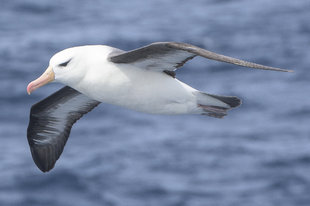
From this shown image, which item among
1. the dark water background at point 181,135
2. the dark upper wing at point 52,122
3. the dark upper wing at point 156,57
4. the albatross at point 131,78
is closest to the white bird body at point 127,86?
the albatross at point 131,78

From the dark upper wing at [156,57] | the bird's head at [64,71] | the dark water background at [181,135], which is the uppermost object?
the dark water background at [181,135]

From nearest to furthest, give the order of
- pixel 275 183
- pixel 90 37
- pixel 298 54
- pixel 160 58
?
1. pixel 160 58
2. pixel 275 183
3. pixel 298 54
4. pixel 90 37

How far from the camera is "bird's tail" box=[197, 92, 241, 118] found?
1089 centimetres

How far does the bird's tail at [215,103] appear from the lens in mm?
10891

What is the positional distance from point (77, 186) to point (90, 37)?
8.41 meters

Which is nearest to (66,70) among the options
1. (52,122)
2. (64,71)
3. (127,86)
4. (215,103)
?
(64,71)

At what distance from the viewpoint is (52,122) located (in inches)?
490

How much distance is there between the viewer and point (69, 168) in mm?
22781

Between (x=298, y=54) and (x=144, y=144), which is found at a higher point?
(x=298, y=54)

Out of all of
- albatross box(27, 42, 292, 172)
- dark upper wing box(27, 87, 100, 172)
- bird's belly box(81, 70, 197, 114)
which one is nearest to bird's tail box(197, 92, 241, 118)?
albatross box(27, 42, 292, 172)

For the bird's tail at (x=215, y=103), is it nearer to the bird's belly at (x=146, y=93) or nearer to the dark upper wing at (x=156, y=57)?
the bird's belly at (x=146, y=93)

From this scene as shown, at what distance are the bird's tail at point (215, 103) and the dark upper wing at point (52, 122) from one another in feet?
6.86

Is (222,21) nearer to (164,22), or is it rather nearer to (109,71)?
(164,22)

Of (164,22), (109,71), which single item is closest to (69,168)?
(164,22)
